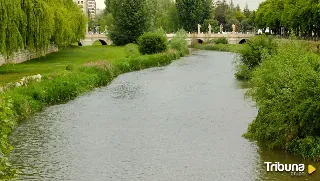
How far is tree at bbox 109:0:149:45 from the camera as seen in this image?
347 feet

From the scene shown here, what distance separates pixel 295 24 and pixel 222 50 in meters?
25.9

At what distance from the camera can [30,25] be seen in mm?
44406

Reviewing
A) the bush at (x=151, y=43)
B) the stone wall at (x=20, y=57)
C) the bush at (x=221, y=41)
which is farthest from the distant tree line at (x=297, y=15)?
the stone wall at (x=20, y=57)

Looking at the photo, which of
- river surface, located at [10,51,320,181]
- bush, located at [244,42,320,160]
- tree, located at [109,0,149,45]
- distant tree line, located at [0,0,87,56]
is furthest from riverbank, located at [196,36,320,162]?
tree, located at [109,0,149,45]

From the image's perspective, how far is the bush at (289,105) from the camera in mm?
21422

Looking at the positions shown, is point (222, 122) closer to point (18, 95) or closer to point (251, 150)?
point (251, 150)

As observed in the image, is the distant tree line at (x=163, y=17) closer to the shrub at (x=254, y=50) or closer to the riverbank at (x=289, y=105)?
the shrub at (x=254, y=50)

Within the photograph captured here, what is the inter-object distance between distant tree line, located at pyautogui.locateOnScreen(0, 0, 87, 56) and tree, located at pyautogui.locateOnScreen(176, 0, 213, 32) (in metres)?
83.2

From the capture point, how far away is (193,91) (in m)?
41.9

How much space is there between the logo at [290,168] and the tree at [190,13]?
121 m

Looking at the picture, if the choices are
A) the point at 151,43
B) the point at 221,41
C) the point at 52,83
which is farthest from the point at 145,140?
the point at 221,41

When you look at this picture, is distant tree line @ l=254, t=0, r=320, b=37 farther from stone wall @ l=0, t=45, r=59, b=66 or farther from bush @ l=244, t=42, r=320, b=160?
bush @ l=244, t=42, r=320, b=160

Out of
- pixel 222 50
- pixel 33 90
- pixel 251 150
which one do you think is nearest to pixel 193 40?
pixel 222 50

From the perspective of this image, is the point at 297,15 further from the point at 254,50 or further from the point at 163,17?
the point at 163,17
